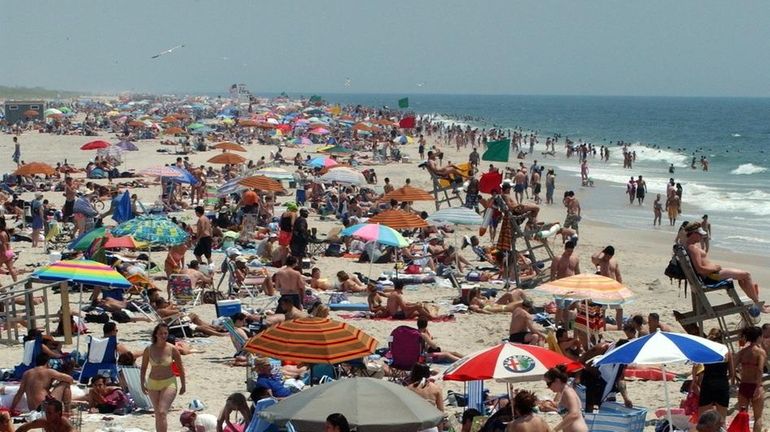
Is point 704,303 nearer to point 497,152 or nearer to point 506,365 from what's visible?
point 506,365

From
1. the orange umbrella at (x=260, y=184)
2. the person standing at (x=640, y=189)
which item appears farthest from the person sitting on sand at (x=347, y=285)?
the person standing at (x=640, y=189)

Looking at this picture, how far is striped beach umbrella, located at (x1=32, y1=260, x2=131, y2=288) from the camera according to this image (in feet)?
33.2

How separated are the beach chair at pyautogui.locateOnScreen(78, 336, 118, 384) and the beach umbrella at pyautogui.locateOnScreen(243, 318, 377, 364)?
62.0 inches

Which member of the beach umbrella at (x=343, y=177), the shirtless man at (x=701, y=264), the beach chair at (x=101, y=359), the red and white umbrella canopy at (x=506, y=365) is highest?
the shirtless man at (x=701, y=264)

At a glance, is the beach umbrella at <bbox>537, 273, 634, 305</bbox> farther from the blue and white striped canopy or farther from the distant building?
the distant building

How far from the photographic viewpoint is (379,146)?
44.6 metres

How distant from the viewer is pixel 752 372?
841 cm

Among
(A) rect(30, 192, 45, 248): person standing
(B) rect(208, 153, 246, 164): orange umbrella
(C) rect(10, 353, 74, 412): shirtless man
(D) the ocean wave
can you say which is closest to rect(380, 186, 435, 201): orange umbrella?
(A) rect(30, 192, 45, 248): person standing

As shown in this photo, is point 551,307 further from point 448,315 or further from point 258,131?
point 258,131

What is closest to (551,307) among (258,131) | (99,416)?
(99,416)

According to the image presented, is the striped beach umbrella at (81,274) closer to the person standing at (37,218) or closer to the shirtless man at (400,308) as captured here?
the shirtless man at (400,308)

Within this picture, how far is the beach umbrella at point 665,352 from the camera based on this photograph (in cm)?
720

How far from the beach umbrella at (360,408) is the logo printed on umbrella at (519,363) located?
130cm

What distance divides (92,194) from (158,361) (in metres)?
16.4
